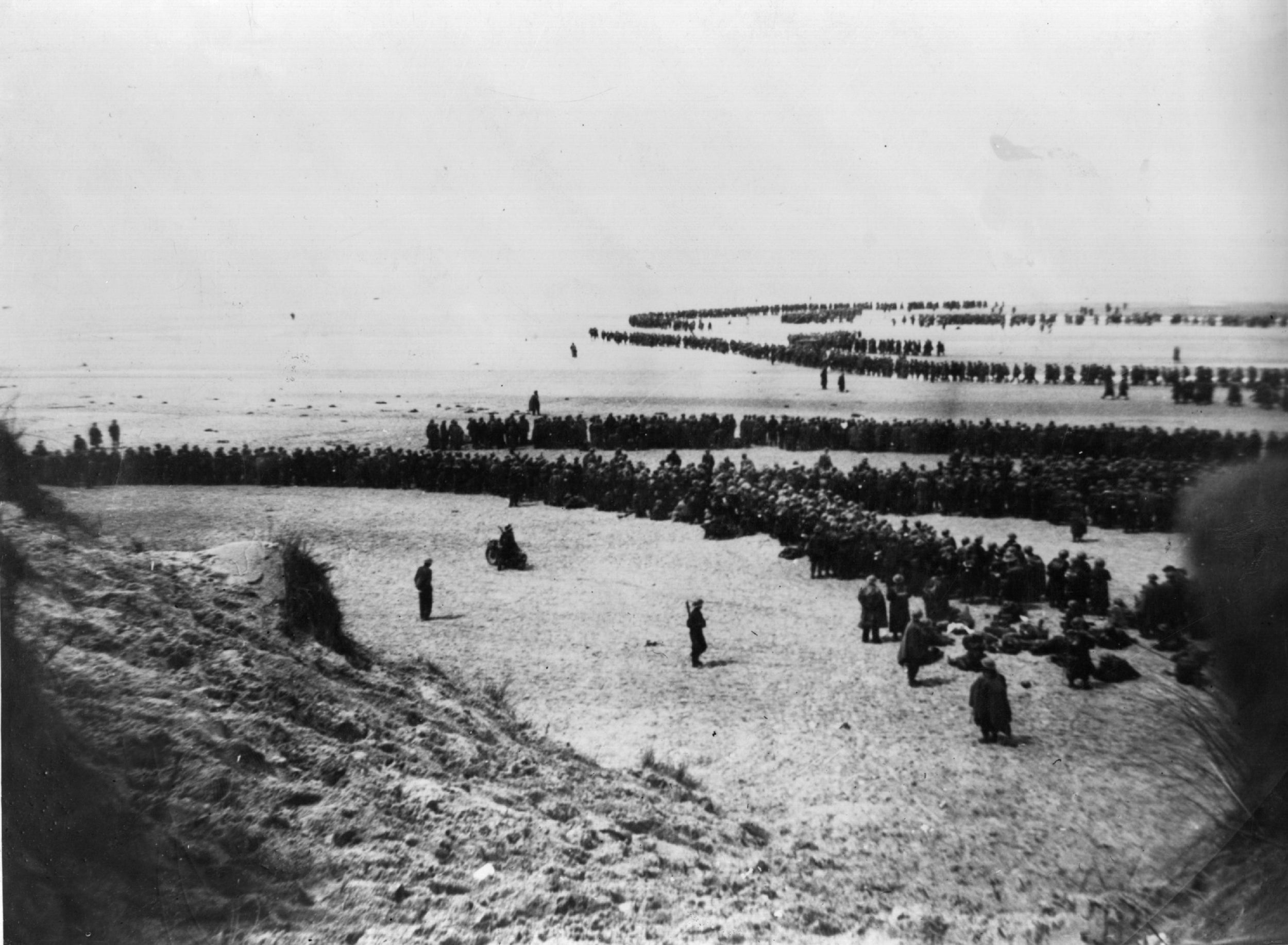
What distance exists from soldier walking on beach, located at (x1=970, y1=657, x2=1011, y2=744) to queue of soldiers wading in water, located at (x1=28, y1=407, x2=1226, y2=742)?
0.02 m

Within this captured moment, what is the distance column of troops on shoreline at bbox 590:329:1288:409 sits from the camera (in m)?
29.5

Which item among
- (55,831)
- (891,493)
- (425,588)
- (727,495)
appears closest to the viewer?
(55,831)

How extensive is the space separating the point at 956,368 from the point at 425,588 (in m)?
30.7

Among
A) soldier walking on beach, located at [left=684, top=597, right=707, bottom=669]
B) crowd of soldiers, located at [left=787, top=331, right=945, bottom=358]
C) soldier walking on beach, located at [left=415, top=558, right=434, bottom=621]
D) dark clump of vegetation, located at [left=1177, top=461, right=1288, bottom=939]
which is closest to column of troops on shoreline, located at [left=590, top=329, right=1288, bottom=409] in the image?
crowd of soldiers, located at [left=787, top=331, right=945, bottom=358]

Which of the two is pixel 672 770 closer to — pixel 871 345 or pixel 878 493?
pixel 878 493

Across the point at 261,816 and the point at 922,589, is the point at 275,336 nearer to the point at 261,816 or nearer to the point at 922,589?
the point at 922,589

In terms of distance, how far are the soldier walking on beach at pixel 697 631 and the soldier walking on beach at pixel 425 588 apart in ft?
14.3

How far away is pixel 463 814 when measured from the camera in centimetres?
641

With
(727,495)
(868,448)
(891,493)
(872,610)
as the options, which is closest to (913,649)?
(872,610)

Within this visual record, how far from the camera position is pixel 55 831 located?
5637 mm

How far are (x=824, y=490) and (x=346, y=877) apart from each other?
1529 centimetres

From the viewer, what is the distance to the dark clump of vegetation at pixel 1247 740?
645 cm

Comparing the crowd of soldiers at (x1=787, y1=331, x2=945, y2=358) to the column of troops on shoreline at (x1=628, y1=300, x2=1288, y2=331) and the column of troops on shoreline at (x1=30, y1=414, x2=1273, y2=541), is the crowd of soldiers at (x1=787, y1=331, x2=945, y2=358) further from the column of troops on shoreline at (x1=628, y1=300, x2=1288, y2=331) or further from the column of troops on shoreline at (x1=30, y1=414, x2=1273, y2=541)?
the column of troops on shoreline at (x1=30, y1=414, x2=1273, y2=541)

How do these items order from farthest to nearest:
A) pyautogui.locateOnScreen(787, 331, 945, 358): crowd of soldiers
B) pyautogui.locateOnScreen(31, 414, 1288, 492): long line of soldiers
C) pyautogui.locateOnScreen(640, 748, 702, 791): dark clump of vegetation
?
pyautogui.locateOnScreen(787, 331, 945, 358): crowd of soldiers
pyautogui.locateOnScreen(31, 414, 1288, 492): long line of soldiers
pyautogui.locateOnScreen(640, 748, 702, 791): dark clump of vegetation
